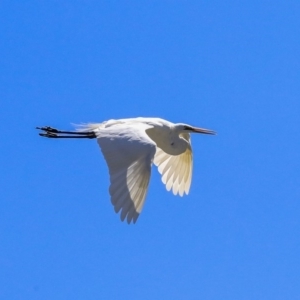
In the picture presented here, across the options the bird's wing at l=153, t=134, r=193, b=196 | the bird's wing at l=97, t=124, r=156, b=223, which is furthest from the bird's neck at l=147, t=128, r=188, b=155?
the bird's wing at l=97, t=124, r=156, b=223

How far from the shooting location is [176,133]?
16.4 metres

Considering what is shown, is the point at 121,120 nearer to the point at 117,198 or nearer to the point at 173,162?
the point at 173,162

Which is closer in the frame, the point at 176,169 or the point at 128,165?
the point at 128,165

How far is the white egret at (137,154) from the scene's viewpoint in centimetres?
1302

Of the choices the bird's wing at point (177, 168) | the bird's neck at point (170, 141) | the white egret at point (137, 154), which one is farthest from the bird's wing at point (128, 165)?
the bird's wing at point (177, 168)

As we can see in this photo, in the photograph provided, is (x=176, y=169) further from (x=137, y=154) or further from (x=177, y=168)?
(x=137, y=154)

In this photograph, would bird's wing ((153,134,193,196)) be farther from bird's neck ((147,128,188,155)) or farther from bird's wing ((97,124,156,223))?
bird's wing ((97,124,156,223))

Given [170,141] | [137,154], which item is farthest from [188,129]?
[137,154]

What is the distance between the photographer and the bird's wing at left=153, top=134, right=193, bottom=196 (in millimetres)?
17266

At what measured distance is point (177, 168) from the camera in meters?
17.4

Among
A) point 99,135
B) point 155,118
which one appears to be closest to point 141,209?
point 99,135

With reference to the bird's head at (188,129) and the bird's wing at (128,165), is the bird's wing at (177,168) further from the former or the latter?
the bird's wing at (128,165)

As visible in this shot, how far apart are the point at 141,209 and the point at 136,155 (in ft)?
3.57

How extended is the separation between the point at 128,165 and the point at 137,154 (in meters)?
0.32
